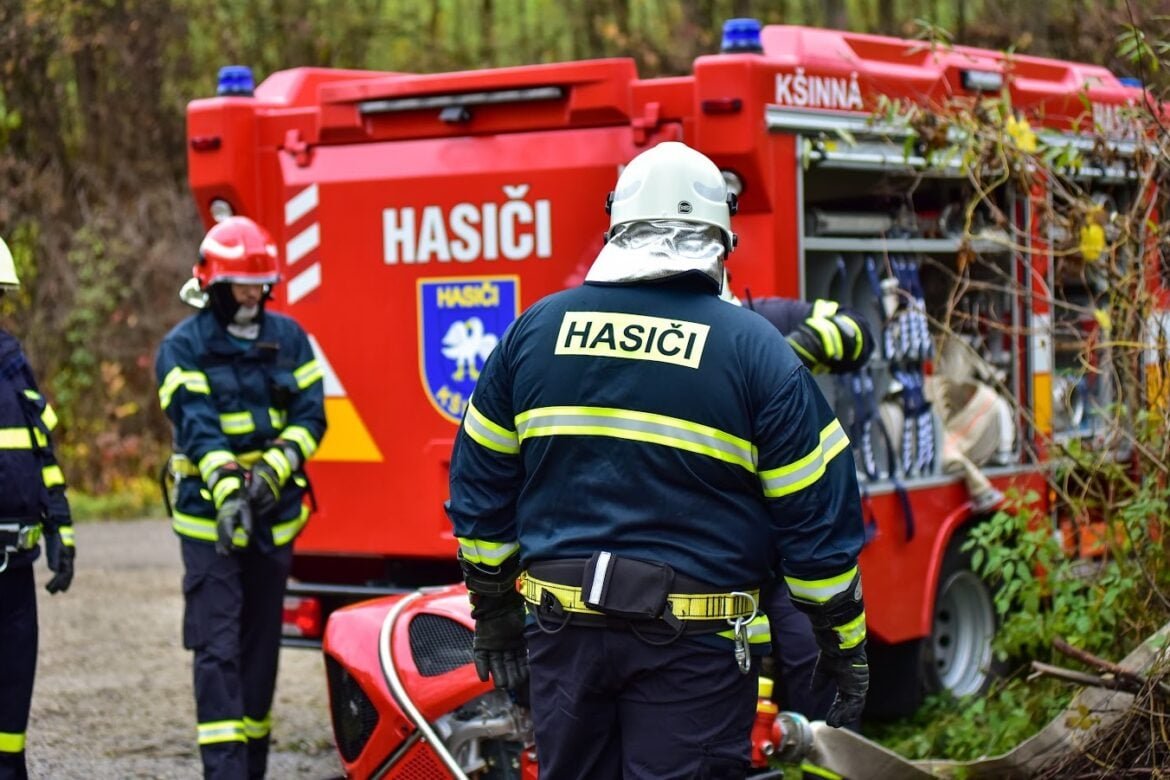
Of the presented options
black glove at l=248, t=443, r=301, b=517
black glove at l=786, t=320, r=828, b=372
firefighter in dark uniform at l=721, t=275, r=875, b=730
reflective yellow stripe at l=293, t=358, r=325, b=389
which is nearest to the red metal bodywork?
firefighter in dark uniform at l=721, t=275, r=875, b=730

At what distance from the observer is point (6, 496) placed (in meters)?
5.54

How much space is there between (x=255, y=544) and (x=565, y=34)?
14249 mm

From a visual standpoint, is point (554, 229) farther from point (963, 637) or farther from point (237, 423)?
point (963, 637)

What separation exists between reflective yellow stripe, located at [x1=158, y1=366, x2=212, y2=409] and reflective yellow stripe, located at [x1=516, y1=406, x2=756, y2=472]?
7.88ft

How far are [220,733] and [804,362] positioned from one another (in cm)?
224

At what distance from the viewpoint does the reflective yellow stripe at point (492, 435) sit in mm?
3936

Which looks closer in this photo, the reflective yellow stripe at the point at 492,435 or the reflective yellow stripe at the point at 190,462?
the reflective yellow stripe at the point at 492,435

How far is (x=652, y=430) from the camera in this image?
372cm

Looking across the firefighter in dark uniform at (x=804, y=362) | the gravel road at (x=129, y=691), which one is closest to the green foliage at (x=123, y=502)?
the gravel road at (x=129, y=691)

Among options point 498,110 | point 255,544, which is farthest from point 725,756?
point 498,110

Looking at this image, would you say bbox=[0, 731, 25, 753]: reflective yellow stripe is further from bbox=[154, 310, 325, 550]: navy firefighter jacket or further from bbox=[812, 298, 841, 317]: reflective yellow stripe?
bbox=[812, 298, 841, 317]: reflective yellow stripe

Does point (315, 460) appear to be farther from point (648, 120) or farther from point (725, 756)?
point (725, 756)

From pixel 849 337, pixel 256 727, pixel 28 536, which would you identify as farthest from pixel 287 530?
pixel 849 337

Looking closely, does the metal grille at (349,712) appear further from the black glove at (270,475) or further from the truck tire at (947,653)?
the truck tire at (947,653)
